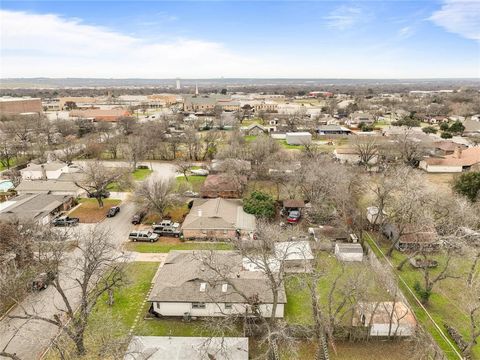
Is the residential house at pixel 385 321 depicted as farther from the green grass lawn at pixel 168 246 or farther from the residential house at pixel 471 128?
the residential house at pixel 471 128

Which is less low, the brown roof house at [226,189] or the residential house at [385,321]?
the brown roof house at [226,189]

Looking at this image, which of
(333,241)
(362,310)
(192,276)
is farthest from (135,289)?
(333,241)

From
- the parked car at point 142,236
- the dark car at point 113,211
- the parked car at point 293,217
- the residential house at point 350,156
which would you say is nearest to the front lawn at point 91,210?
the dark car at point 113,211

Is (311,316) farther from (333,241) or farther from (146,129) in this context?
(146,129)

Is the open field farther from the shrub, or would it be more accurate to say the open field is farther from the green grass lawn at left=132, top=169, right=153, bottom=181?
the green grass lawn at left=132, top=169, right=153, bottom=181

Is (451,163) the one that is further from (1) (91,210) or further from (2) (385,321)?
(1) (91,210)
